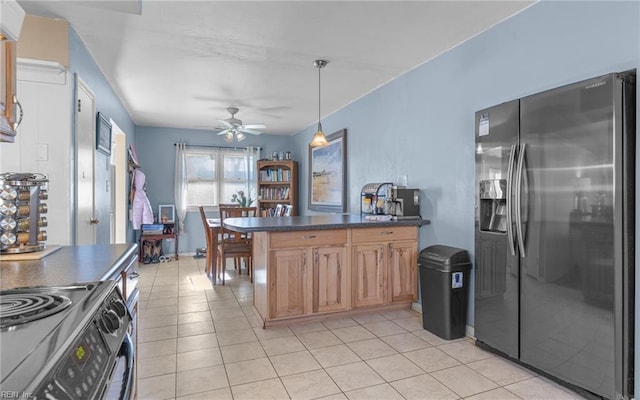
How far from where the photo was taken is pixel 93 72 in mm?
3418

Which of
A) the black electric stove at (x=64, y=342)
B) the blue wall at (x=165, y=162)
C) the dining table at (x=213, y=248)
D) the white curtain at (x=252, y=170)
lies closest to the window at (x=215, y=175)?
the white curtain at (x=252, y=170)

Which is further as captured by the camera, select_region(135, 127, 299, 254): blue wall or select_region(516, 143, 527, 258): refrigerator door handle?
select_region(135, 127, 299, 254): blue wall

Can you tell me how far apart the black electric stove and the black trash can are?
2.41m

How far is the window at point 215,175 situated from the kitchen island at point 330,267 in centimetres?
408

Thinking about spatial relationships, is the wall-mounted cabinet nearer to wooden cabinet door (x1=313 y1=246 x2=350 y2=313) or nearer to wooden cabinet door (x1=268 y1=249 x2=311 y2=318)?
wooden cabinet door (x1=268 y1=249 x2=311 y2=318)

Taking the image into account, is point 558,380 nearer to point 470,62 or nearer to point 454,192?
point 454,192

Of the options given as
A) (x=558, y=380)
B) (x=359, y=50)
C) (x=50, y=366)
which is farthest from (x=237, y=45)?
(x=558, y=380)

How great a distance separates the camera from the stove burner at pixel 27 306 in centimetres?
79

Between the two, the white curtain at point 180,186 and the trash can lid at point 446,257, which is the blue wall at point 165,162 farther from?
the trash can lid at point 446,257

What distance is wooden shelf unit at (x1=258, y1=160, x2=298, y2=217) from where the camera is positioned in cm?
714

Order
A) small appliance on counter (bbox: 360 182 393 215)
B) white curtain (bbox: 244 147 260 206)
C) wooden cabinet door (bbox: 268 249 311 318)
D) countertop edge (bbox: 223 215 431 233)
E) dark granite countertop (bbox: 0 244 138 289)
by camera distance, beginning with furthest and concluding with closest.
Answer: white curtain (bbox: 244 147 260 206)
small appliance on counter (bbox: 360 182 393 215)
wooden cabinet door (bbox: 268 249 311 318)
countertop edge (bbox: 223 215 431 233)
dark granite countertop (bbox: 0 244 138 289)

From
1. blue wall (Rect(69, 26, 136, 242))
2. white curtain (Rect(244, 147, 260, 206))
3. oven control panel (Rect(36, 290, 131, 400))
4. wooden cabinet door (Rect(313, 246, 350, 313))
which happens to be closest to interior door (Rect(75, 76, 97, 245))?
blue wall (Rect(69, 26, 136, 242))

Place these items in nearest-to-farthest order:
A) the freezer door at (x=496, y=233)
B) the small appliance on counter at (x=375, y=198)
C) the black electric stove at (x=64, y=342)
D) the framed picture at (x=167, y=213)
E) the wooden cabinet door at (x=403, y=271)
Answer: the black electric stove at (x=64, y=342) → the freezer door at (x=496, y=233) → the wooden cabinet door at (x=403, y=271) → the small appliance on counter at (x=375, y=198) → the framed picture at (x=167, y=213)

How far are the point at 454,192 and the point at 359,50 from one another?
5.09 ft
